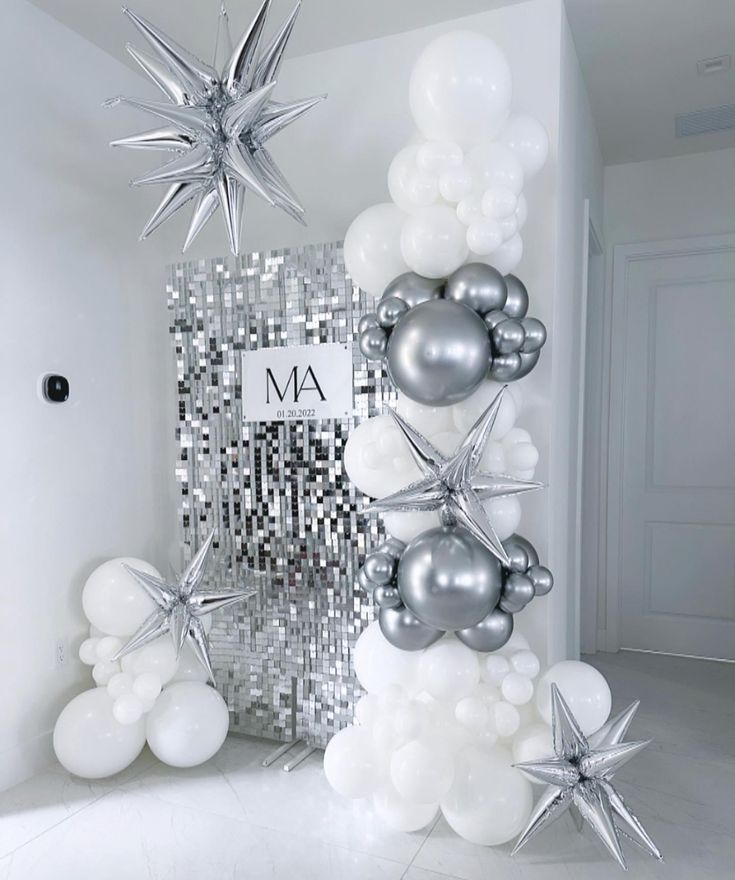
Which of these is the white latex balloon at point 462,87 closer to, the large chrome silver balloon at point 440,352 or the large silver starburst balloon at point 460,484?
the large chrome silver balloon at point 440,352

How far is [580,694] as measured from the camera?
196 cm

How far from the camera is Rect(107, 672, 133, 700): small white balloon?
2.31 meters

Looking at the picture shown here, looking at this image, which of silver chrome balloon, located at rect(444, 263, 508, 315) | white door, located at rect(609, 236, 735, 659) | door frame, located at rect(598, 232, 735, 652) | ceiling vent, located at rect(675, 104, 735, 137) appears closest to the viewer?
silver chrome balloon, located at rect(444, 263, 508, 315)

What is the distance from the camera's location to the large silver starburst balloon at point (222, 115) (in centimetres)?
188

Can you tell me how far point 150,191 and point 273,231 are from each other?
57 cm

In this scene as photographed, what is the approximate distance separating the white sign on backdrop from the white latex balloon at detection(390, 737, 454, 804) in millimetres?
1086

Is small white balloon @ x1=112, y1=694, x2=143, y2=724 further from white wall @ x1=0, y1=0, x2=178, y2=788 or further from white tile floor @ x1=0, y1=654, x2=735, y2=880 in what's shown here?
white wall @ x1=0, y1=0, x2=178, y2=788

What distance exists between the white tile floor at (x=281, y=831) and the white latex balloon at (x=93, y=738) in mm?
92

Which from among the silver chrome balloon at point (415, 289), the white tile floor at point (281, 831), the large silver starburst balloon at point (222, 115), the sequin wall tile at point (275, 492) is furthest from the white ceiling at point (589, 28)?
the white tile floor at point (281, 831)

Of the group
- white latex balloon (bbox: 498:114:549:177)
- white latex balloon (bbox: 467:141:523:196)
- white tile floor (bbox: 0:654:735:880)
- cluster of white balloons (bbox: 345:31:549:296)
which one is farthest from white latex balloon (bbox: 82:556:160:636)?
white latex balloon (bbox: 498:114:549:177)

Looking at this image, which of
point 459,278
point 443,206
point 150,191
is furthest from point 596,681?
point 150,191

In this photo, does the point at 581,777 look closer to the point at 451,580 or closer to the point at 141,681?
the point at 451,580

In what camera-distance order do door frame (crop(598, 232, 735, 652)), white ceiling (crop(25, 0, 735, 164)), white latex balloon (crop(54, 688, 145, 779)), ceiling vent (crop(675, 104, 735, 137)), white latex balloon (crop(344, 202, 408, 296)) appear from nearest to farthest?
white latex balloon (crop(344, 202, 408, 296))
white latex balloon (crop(54, 688, 145, 779))
white ceiling (crop(25, 0, 735, 164))
ceiling vent (crop(675, 104, 735, 137))
door frame (crop(598, 232, 735, 652))

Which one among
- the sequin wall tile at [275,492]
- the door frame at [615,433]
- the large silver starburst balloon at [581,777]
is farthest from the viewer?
the door frame at [615,433]
